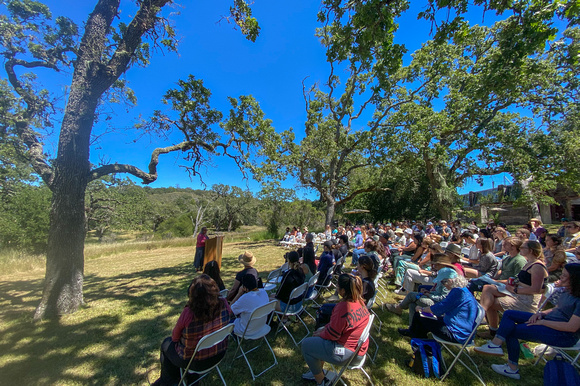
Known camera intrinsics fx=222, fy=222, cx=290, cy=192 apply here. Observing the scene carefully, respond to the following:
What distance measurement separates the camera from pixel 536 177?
1297 centimetres

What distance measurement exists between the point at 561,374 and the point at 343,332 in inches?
69.7

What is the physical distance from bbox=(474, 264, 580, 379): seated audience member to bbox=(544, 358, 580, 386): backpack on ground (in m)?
0.46

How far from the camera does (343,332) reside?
86.1 inches

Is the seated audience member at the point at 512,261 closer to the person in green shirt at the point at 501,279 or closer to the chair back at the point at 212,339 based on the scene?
the person in green shirt at the point at 501,279

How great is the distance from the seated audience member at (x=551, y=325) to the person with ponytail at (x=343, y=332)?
5.97ft

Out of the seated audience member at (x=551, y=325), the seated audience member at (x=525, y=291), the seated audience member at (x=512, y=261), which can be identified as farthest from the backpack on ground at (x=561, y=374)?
the seated audience member at (x=512, y=261)

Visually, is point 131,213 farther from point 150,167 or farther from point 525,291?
point 525,291

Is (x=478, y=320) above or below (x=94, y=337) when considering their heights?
above

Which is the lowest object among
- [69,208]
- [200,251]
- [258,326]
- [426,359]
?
[426,359]

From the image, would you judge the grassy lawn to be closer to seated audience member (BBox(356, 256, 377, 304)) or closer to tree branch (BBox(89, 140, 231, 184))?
seated audience member (BBox(356, 256, 377, 304))

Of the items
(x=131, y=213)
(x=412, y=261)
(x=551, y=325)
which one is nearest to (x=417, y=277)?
(x=412, y=261)

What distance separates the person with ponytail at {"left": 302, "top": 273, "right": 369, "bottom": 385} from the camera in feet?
7.14

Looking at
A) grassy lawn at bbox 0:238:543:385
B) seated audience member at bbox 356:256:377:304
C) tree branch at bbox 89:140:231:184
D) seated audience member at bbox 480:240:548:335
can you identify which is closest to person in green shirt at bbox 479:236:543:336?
seated audience member at bbox 480:240:548:335

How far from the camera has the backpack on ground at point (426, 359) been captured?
2646mm
